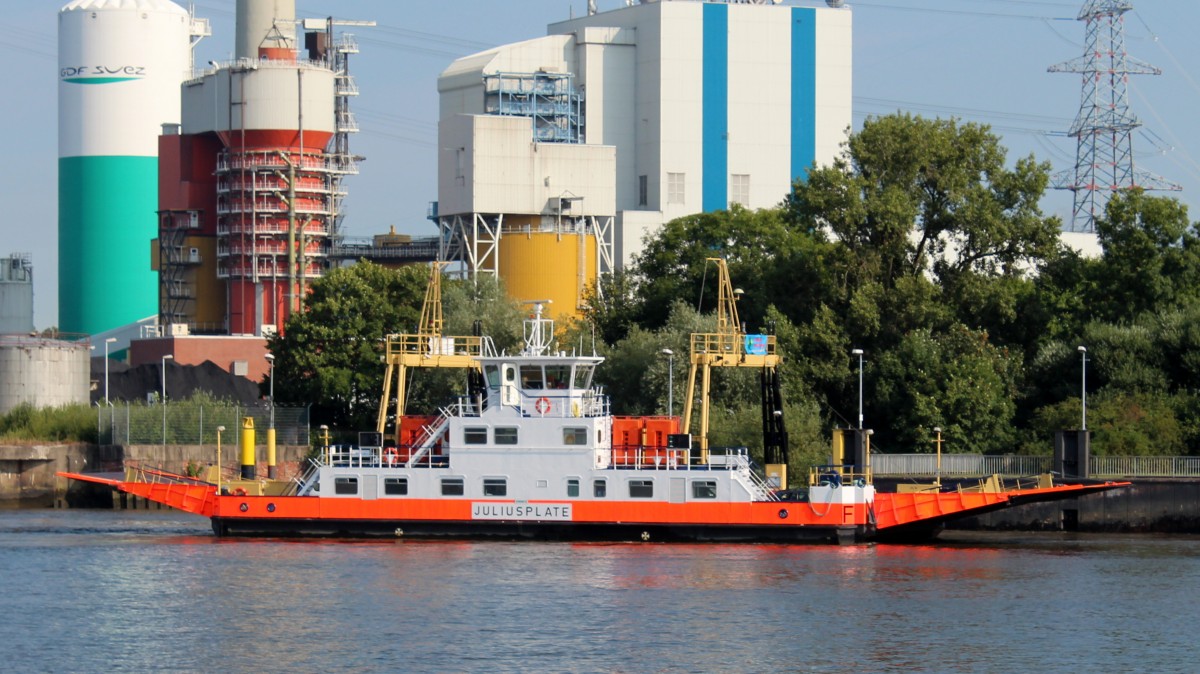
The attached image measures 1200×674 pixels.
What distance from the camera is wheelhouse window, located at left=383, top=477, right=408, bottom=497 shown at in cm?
6222

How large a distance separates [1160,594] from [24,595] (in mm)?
30233

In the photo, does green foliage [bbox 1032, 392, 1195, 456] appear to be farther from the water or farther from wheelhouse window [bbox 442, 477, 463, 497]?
wheelhouse window [bbox 442, 477, 463, 497]

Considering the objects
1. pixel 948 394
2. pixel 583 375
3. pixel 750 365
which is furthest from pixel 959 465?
pixel 583 375

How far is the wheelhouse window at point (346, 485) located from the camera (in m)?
62.6

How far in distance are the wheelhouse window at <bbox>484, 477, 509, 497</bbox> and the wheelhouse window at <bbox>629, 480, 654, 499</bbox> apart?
401 cm

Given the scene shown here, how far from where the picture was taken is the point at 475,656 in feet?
140

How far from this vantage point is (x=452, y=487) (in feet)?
203

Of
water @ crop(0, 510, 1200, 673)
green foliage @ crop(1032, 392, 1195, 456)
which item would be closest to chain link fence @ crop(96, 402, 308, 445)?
water @ crop(0, 510, 1200, 673)

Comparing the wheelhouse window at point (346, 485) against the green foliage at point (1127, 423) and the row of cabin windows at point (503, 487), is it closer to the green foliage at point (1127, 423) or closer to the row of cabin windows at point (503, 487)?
the row of cabin windows at point (503, 487)

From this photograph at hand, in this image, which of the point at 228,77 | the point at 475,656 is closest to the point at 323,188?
the point at 228,77

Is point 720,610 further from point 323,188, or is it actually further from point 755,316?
point 323,188

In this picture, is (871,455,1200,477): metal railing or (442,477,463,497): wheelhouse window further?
(871,455,1200,477): metal railing

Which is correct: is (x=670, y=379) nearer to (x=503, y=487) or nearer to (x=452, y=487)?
(x=503, y=487)

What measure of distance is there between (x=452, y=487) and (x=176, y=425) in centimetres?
3146
